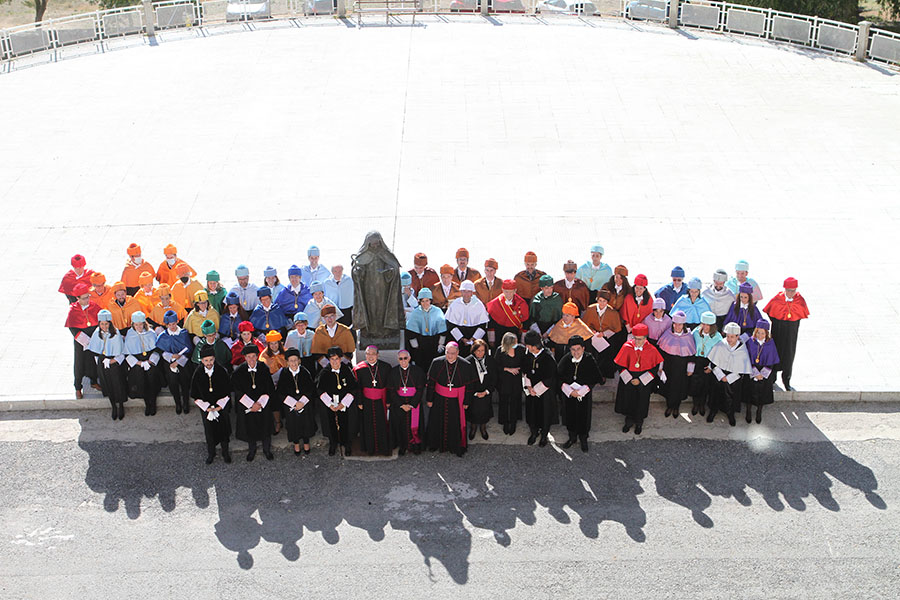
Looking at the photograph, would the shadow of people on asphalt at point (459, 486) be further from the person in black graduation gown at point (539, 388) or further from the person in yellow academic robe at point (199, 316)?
the person in yellow academic robe at point (199, 316)

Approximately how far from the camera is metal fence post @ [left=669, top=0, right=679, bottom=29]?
2639 cm

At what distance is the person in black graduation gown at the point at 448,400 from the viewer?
1091cm

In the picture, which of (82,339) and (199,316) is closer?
(199,316)

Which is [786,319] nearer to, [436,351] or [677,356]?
[677,356]

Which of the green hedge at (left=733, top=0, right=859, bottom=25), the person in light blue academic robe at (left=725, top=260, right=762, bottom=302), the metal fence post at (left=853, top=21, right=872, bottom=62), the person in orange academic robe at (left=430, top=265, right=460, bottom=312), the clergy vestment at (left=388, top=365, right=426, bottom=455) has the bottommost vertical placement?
the clergy vestment at (left=388, top=365, right=426, bottom=455)

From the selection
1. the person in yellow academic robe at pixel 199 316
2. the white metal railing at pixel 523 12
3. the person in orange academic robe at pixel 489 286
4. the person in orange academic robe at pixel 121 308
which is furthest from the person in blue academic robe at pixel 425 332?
the white metal railing at pixel 523 12

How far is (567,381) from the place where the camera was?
11.1 meters

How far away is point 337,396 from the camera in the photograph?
1083 centimetres

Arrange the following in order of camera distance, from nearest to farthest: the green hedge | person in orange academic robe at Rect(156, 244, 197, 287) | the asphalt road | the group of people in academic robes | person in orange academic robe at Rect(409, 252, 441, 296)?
1. the asphalt road
2. the group of people in academic robes
3. person in orange academic robe at Rect(409, 252, 441, 296)
4. person in orange academic robe at Rect(156, 244, 197, 287)
5. the green hedge

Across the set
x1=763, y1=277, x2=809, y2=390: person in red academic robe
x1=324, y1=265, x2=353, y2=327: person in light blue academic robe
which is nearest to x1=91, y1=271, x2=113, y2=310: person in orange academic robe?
x1=324, y1=265, x2=353, y2=327: person in light blue academic robe

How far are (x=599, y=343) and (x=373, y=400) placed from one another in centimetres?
308

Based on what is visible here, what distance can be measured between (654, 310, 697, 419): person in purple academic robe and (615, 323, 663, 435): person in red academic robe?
250 millimetres

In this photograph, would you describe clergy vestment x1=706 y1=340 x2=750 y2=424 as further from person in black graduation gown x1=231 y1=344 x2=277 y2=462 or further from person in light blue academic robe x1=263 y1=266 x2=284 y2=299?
person in light blue academic robe x1=263 y1=266 x2=284 y2=299

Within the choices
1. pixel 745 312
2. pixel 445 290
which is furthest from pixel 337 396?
pixel 745 312
